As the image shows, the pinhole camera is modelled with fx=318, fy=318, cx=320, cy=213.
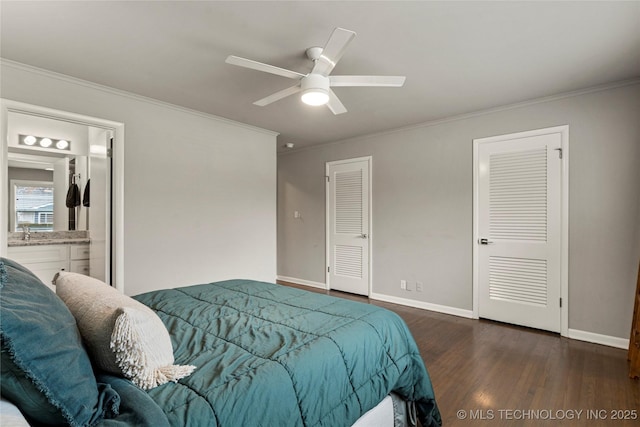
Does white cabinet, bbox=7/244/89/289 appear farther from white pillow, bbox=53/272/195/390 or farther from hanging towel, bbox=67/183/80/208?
white pillow, bbox=53/272/195/390

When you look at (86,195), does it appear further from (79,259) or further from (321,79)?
(321,79)

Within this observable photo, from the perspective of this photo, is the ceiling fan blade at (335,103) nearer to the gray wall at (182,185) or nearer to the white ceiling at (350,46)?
the white ceiling at (350,46)

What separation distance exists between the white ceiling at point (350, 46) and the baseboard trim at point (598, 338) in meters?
2.35

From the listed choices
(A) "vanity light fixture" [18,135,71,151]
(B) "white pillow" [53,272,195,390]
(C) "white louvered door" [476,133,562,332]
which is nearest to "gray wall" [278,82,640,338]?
(C) "white louvered door" [476,133,562,332]

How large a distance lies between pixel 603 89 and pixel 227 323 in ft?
12.5

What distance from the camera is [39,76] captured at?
8.75 ft

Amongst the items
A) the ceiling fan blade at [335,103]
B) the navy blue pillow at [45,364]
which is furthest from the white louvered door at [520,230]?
the navy blue pillow at [45,364]

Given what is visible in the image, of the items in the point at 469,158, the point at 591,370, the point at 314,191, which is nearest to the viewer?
the point at 591,370

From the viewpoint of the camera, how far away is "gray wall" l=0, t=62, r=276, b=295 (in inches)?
116

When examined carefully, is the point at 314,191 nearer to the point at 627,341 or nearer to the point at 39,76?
the point at 39,76

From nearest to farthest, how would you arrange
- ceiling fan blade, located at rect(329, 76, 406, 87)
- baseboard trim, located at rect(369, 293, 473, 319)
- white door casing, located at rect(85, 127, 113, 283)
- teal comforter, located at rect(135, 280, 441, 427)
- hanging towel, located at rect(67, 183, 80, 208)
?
teal comforter, located at rect(135, 280, 441, 427) → ceiling fan blade, located at rect(329, 76, 406, 87) → white door casing, located at rect(85, 127, 113, 283) → baseboard trim, located at rect(369, 293, 473, 319) → hanging towel, located at rect(67, 183, 80, 208)

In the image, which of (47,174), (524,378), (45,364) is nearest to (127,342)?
(45,364)

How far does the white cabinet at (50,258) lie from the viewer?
3.54 m

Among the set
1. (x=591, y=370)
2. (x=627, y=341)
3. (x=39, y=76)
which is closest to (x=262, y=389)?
(x=591, y=370)
